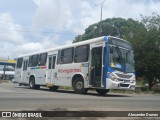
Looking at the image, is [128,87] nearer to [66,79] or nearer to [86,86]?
[86,86]

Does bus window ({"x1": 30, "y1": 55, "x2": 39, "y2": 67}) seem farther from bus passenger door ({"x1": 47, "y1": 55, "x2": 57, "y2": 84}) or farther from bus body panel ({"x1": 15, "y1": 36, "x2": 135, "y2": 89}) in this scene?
bus body panel ({"x1": 15, "y1": 36, "x2": 135, "y2": 89})

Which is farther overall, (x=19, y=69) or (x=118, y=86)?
(x=19, y=69)

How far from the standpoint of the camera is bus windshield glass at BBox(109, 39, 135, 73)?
60.5 feet

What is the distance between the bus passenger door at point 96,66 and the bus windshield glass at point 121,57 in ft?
2.03

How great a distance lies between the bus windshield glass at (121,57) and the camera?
1845 cm

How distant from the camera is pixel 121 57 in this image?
18.9 m

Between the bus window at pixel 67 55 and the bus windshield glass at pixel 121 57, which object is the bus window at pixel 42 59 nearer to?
the bus window at pixel 67 55

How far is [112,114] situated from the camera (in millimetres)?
9938

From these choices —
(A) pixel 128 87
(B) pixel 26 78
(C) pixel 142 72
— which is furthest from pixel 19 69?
(A) pixel 128 87

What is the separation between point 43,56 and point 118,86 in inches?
348

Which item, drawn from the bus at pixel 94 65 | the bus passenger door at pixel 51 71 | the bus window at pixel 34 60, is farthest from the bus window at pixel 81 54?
the bus window at pixel 34 60

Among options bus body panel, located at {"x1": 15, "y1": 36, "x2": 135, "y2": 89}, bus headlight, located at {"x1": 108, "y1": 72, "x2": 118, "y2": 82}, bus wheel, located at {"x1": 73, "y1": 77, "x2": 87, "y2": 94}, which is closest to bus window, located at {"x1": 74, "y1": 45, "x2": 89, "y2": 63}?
bus body panel, located at {"x1": 15, "y1": 36, "x2": 135, "y2": 89}

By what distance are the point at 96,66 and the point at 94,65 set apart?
186 millimetres

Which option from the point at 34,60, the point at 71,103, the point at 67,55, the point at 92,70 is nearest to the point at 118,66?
the point at 92,70
